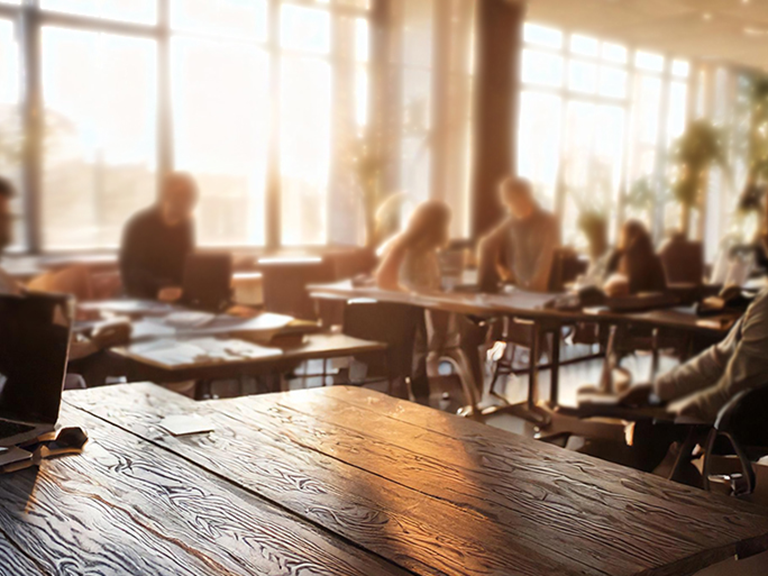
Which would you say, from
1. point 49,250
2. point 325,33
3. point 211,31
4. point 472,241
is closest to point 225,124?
point 211,31

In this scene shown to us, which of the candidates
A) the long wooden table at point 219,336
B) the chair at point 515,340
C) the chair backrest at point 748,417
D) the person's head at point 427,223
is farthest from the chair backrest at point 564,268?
the chair backrest at point 748,417

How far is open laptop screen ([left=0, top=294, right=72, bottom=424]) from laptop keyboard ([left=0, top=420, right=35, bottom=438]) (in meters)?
0.01

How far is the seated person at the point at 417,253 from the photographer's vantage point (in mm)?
5156

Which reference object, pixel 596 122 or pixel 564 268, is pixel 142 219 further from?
pixel 596 122

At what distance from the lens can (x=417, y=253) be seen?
207 inches

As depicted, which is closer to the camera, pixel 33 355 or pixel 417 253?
pixel 33 355

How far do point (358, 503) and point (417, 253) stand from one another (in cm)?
386

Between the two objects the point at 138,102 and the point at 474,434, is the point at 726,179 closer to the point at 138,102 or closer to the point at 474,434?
the point at 138,102

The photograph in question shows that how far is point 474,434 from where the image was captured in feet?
6.48

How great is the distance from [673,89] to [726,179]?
2798mm

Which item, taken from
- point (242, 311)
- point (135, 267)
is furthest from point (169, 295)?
point (135, 267)

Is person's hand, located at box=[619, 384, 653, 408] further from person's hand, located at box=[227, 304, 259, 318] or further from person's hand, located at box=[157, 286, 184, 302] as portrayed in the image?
person's hand, located at box=[157, 286, 184, 302]

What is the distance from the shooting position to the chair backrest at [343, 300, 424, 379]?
3938 mm

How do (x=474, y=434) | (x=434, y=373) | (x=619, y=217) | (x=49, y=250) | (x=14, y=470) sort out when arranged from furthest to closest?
(x=619, y=217)
(x=49, y=250)
(x=434, y=373)
(x=474, y=434)
(x=14, y=470)
